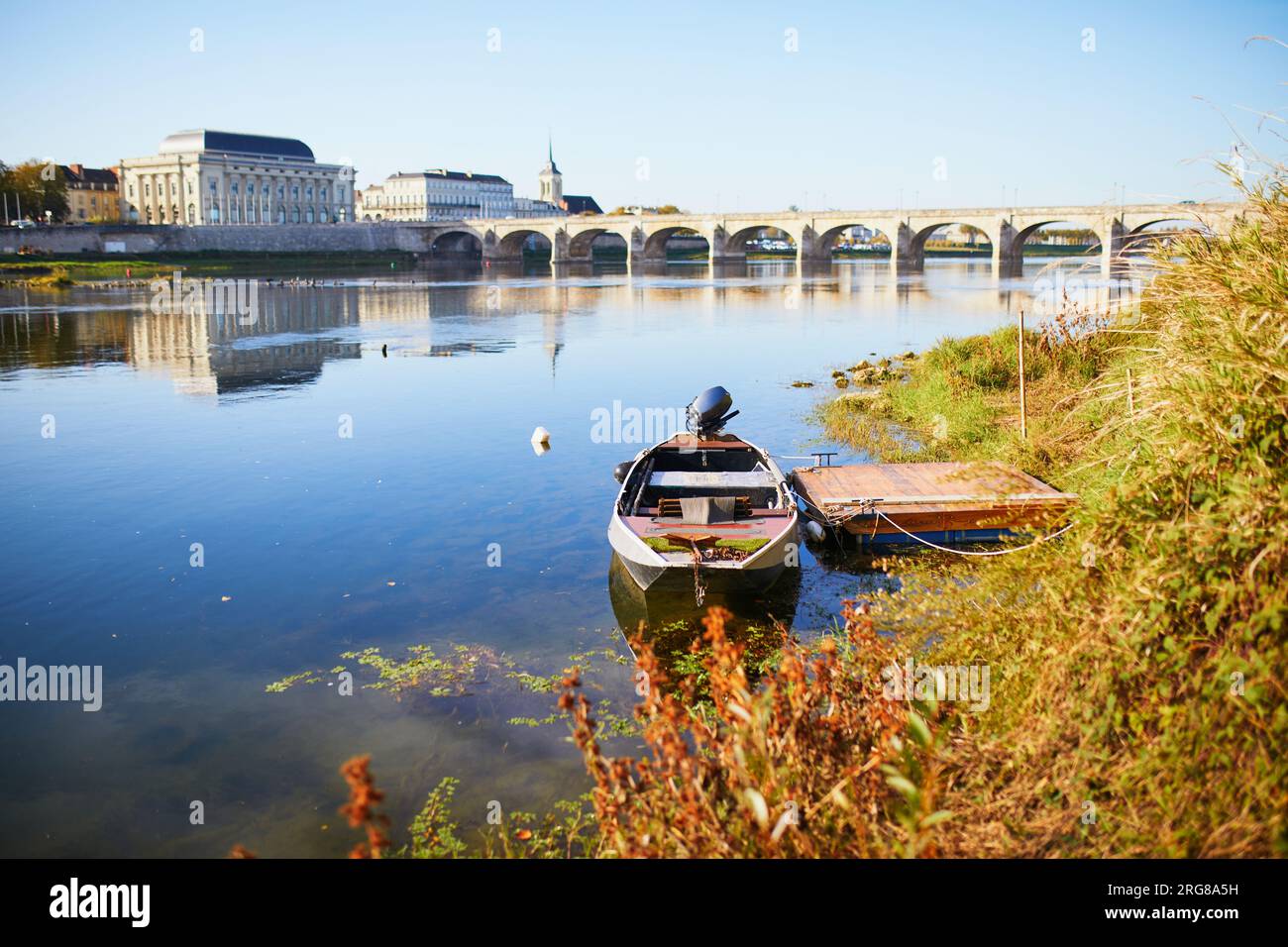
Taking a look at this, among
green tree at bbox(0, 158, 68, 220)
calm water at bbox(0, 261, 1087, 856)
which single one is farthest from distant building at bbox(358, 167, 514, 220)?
calm water at bbox(0, 261, 1087, 856)

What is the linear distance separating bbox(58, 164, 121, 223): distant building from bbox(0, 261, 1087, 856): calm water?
403ft

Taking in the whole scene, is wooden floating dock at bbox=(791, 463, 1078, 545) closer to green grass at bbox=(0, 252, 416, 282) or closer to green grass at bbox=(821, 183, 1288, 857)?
green grass at bbox=(821, 183, 1288, 857)

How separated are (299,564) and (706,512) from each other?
596 centimetres

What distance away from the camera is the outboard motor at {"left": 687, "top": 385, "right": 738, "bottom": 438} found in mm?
17438

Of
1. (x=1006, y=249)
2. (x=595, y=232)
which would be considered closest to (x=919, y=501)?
(x=1006, y=249)

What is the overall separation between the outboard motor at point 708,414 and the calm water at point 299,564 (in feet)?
7.45

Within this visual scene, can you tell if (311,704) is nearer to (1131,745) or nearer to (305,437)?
(1131,745)

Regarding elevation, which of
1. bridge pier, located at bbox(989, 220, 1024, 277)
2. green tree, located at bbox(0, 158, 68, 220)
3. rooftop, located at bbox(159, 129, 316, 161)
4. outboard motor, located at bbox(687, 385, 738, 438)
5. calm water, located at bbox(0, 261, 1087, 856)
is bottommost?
calm water, located at bbox(0, 261, 1087, 856)

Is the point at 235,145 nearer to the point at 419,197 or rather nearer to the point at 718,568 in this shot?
the point at 419,197

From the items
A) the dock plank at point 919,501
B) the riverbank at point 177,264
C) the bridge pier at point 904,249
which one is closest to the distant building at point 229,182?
the riverbank at point 177,264

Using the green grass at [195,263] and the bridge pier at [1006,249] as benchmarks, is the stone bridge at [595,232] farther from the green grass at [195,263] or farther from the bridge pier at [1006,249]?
the green grass at [195,263]

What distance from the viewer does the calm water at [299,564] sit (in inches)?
356

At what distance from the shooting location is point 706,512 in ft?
45.4
